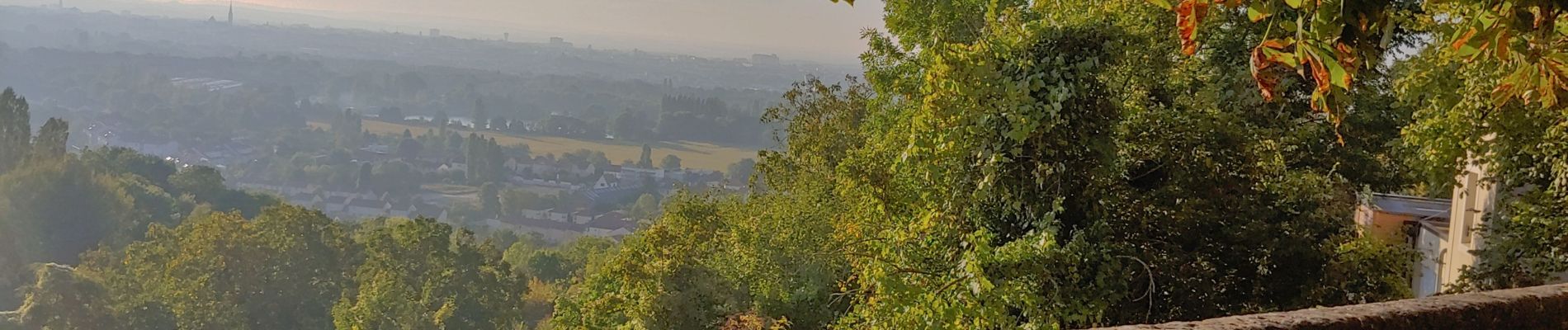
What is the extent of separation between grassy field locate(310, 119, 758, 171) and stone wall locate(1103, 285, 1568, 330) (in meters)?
55.2

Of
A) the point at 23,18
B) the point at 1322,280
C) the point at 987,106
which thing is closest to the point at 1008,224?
the point at 987,106

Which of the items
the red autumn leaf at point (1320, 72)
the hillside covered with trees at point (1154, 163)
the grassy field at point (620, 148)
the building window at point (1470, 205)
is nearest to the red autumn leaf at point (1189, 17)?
the hillside covered with trees at point (1154, 163)

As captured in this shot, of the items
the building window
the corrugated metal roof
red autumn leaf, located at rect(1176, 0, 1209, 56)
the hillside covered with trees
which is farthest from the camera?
the corrugated metal roof

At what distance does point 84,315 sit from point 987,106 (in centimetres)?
3345

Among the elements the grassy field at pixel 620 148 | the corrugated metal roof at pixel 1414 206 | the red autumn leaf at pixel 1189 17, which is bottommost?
the grassy field at pixel 620 148

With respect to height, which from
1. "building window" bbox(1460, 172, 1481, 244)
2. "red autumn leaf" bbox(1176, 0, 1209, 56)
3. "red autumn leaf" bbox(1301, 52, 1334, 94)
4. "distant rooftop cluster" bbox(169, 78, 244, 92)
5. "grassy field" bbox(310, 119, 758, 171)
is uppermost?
"red autumn leaf" bbox(1176, 0, 1209, 56)

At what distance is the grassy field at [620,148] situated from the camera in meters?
67.6

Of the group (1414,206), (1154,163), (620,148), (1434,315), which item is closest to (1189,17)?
(1434,315)

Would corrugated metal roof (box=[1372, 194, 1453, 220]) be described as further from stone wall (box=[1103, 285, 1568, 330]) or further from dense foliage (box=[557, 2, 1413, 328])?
stone wall (box=[1103, 285, 1568, 330])

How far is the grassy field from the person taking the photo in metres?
67.6

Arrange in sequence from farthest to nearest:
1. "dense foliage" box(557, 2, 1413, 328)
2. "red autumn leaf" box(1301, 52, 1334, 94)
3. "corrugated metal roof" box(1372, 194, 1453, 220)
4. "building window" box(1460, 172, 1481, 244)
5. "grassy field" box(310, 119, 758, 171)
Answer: "grassy field" box(310, 119, 758, 171), "corrugated metal roof" box(1372, 194, 1453, 220), "building window" box(1460, 172, 1481, 244), "dense foliage" box(557, 2, 1413, 328), "red autumn leaf" box(1301, 52, 1334, 94)

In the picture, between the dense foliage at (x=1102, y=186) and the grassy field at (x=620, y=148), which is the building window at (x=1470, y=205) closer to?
the dense foliage at (x=1102, y=186)

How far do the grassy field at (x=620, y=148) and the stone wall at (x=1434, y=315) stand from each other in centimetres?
5522

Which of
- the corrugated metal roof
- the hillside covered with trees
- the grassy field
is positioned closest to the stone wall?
the hillside covered with trees
